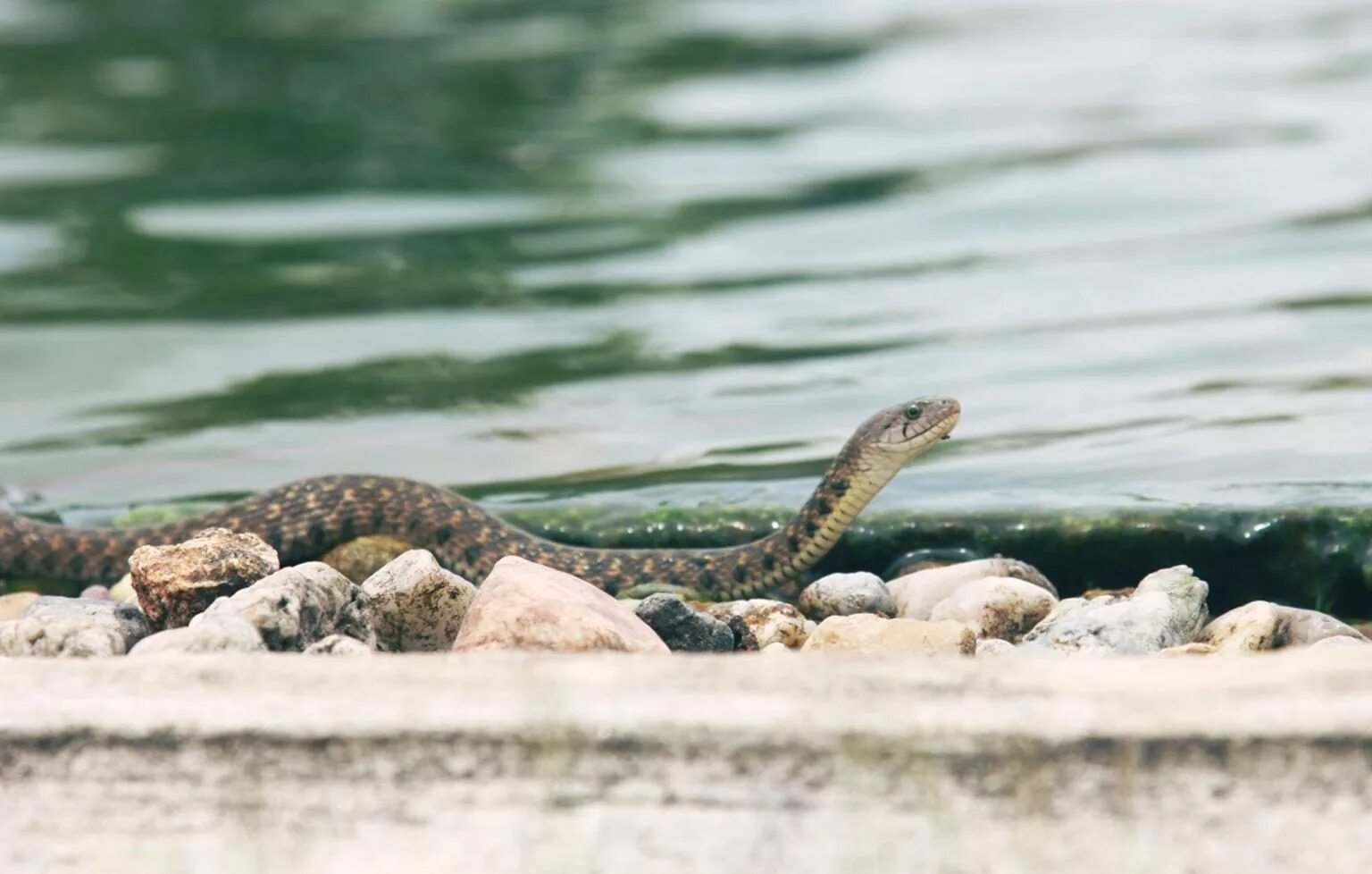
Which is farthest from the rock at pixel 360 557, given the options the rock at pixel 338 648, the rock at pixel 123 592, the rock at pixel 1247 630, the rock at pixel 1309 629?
the rock at pixel 1309 629

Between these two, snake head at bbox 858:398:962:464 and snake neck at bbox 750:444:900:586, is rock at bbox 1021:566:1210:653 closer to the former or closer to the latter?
snake neck at bbox 750:444:900:586

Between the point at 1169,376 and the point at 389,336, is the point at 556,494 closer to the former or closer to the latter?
the point at 1169,376

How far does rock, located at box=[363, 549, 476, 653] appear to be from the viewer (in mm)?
4242

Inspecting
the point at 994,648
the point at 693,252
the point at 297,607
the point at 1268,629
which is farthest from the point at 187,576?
the point at 693,252

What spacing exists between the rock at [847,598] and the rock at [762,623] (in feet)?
0.73

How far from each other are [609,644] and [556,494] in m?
2.83

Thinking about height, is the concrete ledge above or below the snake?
below

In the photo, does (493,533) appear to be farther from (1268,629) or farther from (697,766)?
(697,766)

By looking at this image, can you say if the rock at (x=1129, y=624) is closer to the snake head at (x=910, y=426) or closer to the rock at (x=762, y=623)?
the rock at (x=762, y=623)

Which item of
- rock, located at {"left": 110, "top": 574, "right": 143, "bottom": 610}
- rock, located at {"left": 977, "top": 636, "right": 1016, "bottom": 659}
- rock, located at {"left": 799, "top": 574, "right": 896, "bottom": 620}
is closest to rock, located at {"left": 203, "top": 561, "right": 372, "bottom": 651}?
rock, located at {"left": 977, "top": 636, "right": 1016, "bottom": 659}

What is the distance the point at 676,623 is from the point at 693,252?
720cm

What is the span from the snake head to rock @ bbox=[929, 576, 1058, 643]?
1.16 metres

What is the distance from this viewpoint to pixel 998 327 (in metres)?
8.97

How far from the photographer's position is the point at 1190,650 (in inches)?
167
